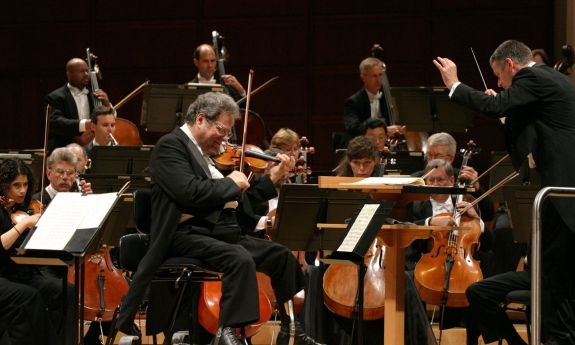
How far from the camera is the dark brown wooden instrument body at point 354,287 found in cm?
484

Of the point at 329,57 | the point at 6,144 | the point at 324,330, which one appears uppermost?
the point at 329,57

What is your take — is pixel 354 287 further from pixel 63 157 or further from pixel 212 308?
pixel 63 157

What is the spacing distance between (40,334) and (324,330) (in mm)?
1485

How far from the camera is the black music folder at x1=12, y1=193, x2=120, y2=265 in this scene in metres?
4.04

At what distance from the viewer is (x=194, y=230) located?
14.6 feet

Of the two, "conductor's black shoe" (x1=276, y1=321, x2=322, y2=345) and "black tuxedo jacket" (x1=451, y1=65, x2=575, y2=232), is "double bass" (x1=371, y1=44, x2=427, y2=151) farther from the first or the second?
"black tuxedo jacket" (x1=451, y1=65, x2=575, y2=232)

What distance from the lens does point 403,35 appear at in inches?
363

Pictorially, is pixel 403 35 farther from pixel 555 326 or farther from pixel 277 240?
pixel 555 326

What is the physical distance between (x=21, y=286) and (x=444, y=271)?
217 centimetres

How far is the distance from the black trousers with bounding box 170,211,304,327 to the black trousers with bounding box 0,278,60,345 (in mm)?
829

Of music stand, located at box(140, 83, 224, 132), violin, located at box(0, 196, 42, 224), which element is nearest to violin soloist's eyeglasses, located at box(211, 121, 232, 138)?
violin, located at box(0, 196, 42, 224)

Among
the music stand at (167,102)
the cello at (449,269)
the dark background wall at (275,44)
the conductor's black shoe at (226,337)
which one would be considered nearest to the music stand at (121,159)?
the music stand at (167,102)

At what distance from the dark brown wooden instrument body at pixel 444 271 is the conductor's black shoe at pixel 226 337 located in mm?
1361

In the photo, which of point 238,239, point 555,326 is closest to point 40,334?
point 238,239
